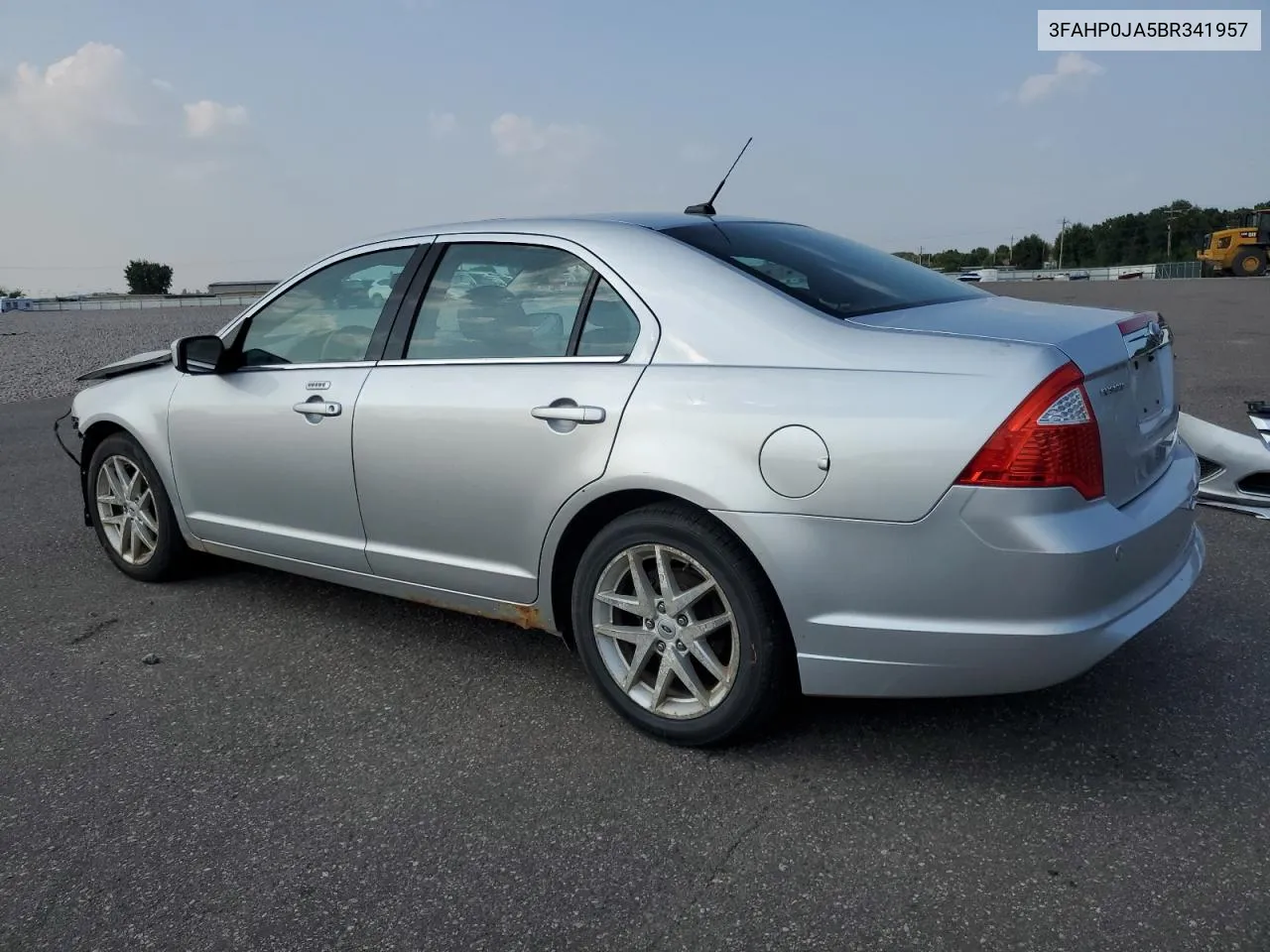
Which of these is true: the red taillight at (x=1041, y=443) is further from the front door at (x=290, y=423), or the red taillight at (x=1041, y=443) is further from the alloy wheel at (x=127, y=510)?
the alloy wheel at (x=127, y=510)

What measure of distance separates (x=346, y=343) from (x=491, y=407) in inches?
36.1

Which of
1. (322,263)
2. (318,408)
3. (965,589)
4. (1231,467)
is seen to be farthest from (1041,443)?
(1231,467)

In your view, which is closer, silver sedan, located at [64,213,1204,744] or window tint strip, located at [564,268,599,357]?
silver sedan, located at [64,213,1204,744]

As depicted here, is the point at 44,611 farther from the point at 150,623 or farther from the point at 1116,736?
the point at 1116,736

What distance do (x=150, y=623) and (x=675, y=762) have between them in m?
2.50

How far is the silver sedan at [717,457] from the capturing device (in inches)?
106

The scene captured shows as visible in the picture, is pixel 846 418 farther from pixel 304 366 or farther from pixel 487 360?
pixel 304 366

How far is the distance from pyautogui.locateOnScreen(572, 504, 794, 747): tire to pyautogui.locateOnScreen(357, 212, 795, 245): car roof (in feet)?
3.28

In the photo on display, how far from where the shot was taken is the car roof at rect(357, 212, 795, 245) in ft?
11.7

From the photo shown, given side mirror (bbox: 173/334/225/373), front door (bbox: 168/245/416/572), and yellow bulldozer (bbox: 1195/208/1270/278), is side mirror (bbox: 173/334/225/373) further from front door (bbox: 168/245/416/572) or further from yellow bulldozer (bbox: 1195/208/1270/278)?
yellow bulldozer (bbox: 1195/208/1270/278)

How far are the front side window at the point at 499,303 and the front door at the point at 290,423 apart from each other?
0.23 meters

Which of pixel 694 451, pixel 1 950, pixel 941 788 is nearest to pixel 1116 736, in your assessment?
pixel 941 788

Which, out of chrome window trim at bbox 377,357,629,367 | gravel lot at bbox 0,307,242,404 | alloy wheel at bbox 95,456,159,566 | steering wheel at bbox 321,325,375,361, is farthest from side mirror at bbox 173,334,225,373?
gravel lot at bbox 0,307,242,404

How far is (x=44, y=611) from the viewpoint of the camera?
4711mm
